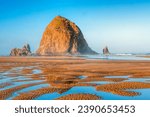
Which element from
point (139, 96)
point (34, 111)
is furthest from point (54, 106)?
point (139, 96)

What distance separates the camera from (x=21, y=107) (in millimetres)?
11945

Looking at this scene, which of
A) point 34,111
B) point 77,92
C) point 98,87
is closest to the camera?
point 34,111

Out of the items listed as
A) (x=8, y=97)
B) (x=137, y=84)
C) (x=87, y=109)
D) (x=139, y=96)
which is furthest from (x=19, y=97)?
(x=137, y=84)

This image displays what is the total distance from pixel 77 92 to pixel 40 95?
8.94 feet

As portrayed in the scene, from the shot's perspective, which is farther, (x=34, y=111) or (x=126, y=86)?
(x=126, y=86)

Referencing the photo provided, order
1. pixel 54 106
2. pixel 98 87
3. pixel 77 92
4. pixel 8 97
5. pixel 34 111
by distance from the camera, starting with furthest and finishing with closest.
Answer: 1. pixel 98 87
2. pixel 77 92
3. pixel 8 97
4. pixel 54 106
5. pixel 34 111

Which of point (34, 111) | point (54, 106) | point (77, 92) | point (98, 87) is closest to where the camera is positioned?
point (34, 111)

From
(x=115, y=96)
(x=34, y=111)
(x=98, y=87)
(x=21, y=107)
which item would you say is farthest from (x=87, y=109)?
(x=98, y=87)

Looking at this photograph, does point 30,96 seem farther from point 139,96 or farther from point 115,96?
point 139,96

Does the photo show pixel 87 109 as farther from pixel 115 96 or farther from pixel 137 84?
pixel 137 84

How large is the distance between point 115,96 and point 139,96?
1.61 meters

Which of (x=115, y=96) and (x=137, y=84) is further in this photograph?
(x=137, y=84)

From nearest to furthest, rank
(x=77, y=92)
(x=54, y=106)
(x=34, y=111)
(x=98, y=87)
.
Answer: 1. (x=34, y=111)
2. (x=54, y=106)
3. (x=77, y=92)
4. (x=98, y=87)

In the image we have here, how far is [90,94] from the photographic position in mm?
16812
